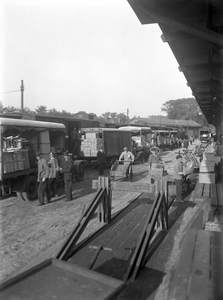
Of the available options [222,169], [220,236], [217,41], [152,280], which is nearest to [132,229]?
[152,280]

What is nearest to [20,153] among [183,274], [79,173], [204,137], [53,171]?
[53,171]

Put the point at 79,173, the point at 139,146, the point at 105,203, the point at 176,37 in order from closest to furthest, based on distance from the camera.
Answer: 1. the point at 176,37
2. the point at 105,203
3. the point at 79,173
4. the point at 139,146

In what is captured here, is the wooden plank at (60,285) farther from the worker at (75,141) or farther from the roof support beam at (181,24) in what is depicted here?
the worker at (75,141)

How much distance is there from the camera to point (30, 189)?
8883 millimetres

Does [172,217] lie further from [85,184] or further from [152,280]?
[85,184]

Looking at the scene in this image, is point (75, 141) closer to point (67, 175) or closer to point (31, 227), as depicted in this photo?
point (67, 175)

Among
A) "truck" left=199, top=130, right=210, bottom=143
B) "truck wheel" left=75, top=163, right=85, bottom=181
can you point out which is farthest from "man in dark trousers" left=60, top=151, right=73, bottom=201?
"truck" left=199, top=130, right=210, bottom=143

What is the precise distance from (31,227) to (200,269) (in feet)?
15.5

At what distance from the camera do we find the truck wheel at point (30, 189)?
859 centimetres

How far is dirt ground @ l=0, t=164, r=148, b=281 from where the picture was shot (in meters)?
4.56

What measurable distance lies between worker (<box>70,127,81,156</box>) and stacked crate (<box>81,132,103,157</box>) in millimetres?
319

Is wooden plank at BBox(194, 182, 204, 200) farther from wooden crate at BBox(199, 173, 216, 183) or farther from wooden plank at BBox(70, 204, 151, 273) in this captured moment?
wooden plank at BBox(70, 204, 151, 273)

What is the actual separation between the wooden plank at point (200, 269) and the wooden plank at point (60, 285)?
0.63 m

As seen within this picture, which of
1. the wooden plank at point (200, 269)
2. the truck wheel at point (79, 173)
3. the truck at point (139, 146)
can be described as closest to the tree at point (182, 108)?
the truck at point (139, 146)
